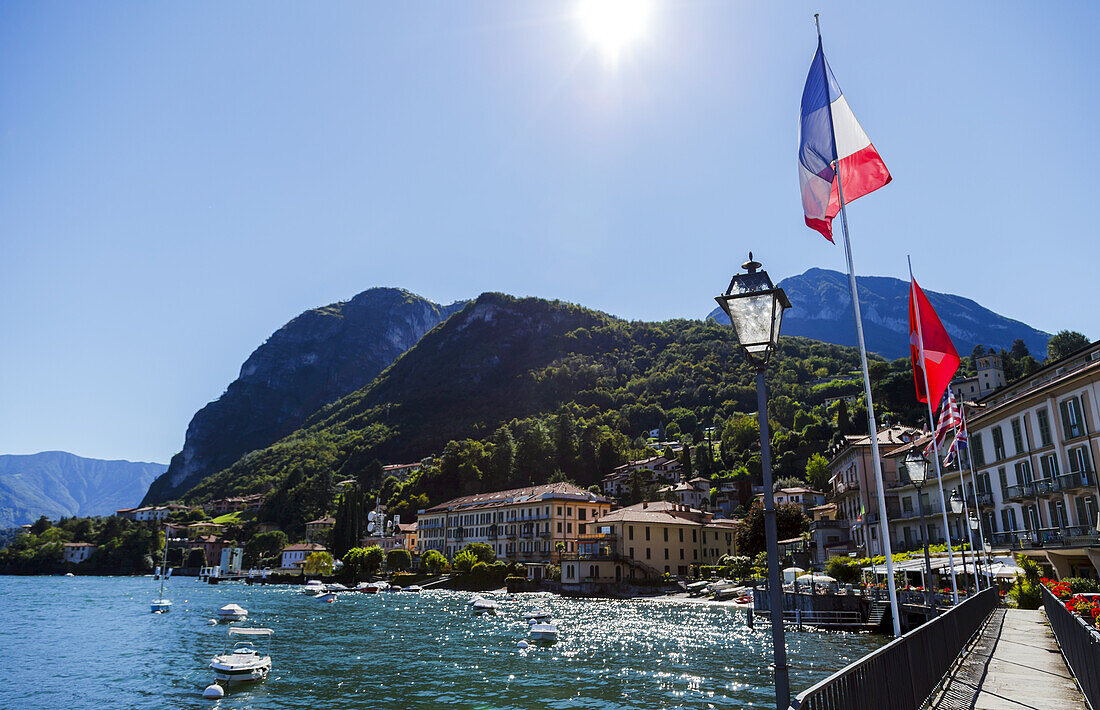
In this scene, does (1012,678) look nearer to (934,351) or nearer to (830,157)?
(934,351)

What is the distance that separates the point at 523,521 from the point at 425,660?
65218 mm

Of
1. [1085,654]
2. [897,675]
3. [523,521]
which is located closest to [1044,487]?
[1085,654]

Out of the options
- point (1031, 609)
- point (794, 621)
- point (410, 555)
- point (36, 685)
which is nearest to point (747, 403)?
point (410, 555)

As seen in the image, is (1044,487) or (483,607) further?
(483,607)

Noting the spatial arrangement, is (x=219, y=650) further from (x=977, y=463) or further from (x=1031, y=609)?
(x=977, y=463)

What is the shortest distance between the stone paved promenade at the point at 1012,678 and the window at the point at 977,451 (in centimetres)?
3675

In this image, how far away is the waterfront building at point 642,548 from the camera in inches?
3063

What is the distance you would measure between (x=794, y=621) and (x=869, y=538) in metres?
26.9

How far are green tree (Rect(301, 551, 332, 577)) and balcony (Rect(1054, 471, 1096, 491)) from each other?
110 metres

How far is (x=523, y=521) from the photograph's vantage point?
97.2 m

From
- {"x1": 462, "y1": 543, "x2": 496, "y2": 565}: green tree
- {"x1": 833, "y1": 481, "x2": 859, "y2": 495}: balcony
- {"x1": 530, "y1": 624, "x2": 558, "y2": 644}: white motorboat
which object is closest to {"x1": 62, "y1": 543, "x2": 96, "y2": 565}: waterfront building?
{"x1": 462, "y1": 543, "x2": 496, "y2": 565}: green tree

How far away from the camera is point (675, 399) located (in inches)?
7431

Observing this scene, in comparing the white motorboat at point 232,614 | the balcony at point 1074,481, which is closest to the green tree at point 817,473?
the balcony at point 1074,481

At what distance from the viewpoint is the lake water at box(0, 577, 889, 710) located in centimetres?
2411
